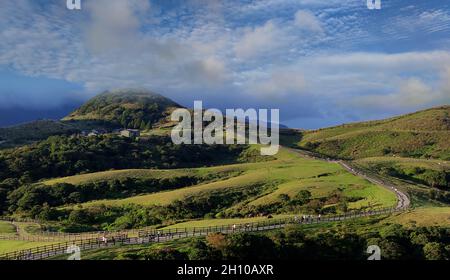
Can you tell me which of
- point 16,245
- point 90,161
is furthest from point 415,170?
point 16,245

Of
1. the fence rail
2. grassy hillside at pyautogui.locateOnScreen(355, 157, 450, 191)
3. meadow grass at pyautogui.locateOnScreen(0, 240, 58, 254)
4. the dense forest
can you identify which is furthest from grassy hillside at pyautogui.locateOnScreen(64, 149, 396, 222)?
meadow grass at pyautogui.locateOnScreen(0, 240, 58, 254)

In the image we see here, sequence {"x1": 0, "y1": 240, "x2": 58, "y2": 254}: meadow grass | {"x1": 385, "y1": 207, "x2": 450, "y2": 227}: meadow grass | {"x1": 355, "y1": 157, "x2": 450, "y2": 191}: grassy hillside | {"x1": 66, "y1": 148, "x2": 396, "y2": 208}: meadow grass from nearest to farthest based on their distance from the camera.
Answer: {"x1": 0, "y1": 240, "x2": 58, "y2": 254}: meadow grass < {"x1": 385, "y1": 207, "x2": 450, "y2": 227}: meadow grass < {"x1": 66, "y1": 148, "x2": 396, "y2": 208}: meadow grass < {"x1": 355, "y1": 157, "x2": 450, "y2": 191}: grassy hillside

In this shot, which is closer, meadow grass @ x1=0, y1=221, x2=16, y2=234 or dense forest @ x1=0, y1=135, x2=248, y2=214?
meadow grass @ x1=0, y1=221, x2=16, y2=234

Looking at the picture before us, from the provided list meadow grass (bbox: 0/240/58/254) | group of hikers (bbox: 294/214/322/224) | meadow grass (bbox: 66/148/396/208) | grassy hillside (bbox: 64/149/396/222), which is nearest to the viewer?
meadow grass (bbox: 0/240/58/254)

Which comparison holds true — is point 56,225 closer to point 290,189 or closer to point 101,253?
point 101,253

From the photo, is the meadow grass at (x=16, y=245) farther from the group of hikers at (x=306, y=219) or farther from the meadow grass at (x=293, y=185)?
the meadow grass at (x=293, y=185)

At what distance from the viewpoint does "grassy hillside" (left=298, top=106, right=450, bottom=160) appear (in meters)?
163

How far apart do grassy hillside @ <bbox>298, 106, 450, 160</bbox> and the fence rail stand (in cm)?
9716

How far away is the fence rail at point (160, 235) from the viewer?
47812 mm

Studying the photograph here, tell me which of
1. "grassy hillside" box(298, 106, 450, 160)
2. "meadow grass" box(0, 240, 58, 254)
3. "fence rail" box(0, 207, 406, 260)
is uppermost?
"grassy hillside" box(298, 106, 450, 160)

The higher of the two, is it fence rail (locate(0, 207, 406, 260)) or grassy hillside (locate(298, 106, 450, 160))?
grassy hillside (locate(298, 106, 450, 160))

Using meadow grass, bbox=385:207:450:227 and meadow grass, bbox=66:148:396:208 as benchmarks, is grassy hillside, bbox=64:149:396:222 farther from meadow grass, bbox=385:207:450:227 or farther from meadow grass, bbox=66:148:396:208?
meadow grass, bbox=385:207:450:227
